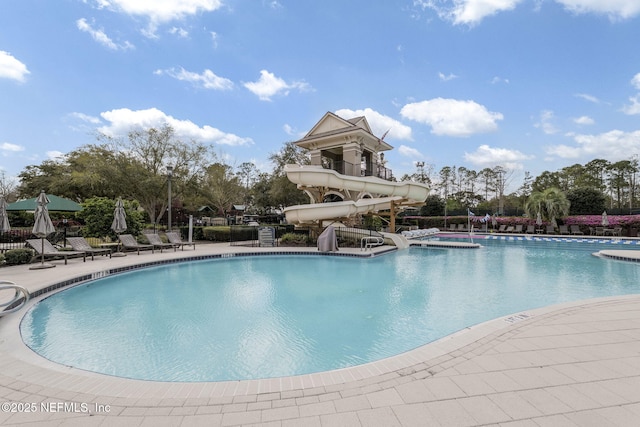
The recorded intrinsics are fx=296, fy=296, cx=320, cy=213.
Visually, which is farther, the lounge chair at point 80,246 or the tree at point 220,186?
the tree at point 220,186

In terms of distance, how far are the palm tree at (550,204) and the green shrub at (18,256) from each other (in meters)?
33.4

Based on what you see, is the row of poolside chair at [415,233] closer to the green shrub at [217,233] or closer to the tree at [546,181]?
the green shrub at [217,233]

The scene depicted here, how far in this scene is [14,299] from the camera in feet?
16.9

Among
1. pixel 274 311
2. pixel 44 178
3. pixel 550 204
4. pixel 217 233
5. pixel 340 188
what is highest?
pixel 44 178

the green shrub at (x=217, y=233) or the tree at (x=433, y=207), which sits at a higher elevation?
the tree at (x=433, y=207)

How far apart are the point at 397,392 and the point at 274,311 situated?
3.91 m

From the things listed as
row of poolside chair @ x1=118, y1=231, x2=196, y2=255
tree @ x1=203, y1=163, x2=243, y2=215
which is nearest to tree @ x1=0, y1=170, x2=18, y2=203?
tree @ x1=203, y1=163, x2=243, y2=215

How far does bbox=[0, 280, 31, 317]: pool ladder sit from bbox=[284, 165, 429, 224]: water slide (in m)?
10.9

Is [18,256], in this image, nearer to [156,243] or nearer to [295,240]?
[156,243]

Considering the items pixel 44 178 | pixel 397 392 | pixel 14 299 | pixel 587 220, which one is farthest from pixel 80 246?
pixel 587 220

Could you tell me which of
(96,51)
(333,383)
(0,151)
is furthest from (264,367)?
(0,151)

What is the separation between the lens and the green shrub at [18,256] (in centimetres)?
962

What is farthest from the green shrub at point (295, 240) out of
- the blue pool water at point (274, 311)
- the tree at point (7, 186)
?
the tree at point (7, 186)

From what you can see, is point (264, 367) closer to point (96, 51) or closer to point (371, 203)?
point (371, 203)
